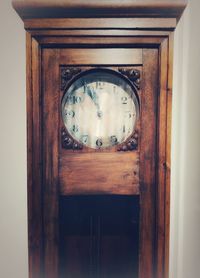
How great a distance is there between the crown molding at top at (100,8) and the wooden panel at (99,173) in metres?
0.39

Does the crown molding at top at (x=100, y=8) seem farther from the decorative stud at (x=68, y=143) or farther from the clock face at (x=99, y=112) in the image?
the decorative stud at (x=68, y=143)

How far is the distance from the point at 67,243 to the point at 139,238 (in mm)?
217

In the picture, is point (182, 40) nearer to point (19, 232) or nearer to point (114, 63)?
point (114, 63)

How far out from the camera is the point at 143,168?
0.94 meters

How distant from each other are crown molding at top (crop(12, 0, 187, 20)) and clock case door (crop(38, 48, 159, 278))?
10cm

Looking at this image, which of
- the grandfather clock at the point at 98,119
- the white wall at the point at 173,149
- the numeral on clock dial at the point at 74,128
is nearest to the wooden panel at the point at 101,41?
the grandfather clock at the point at 98,119

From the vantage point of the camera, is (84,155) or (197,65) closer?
(84,155)

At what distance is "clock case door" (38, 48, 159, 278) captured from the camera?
931 mm

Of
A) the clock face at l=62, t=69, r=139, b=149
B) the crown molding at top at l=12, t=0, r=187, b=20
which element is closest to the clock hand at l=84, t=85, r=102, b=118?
the clock face at l=62, t=69, r=139, b=149

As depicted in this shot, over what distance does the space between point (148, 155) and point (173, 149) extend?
16.4 inches

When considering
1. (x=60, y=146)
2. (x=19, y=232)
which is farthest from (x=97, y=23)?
(x=19, y=232)

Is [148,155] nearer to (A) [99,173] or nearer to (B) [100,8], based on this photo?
(A) [99,173]

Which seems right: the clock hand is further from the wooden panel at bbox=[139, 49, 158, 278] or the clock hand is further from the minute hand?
the wooden panel at bbox=[139, 49, 158, 278]

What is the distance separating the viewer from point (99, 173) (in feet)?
3.08
